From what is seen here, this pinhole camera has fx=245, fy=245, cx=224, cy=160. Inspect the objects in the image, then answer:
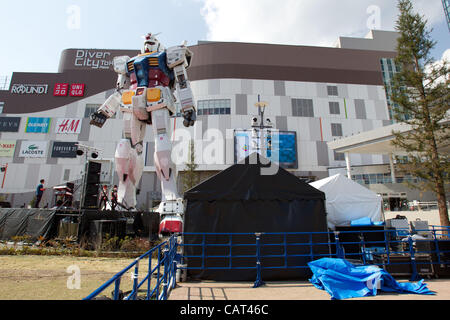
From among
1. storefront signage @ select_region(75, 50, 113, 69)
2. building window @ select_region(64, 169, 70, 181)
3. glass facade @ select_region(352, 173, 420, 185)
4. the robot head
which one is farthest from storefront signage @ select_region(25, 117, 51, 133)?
glass facade @ select_region(352, 173, 420, 185)

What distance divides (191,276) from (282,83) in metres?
29.1

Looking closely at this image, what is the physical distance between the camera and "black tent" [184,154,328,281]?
574 centimetres

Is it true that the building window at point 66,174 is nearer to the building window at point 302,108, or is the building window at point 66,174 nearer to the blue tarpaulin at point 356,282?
the building window at point 302,108

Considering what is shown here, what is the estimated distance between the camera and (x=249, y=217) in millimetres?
6129

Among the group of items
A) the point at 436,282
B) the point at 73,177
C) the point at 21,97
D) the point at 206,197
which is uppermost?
the point at 21,97

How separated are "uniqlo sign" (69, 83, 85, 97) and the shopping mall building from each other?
11 cm

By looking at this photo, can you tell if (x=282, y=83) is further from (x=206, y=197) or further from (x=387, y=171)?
(x=206, y=197)

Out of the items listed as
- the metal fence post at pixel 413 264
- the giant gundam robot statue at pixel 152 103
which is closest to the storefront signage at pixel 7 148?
the giant gundam robot statue at pixel 152 103

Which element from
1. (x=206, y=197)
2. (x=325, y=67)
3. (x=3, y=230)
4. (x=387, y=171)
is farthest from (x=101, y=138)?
(x=387, y=171)

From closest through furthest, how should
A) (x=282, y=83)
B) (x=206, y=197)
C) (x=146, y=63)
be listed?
(x=206, y=197) → (x=146, y=63) → (x=282, y=83)

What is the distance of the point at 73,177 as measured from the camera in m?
28.6

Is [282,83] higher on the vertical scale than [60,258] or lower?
higher
